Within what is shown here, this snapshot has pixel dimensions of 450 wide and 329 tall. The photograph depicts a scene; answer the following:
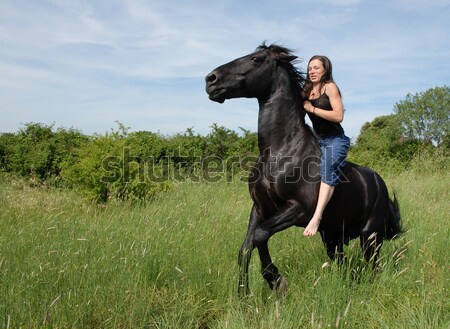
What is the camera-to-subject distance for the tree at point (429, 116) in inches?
595

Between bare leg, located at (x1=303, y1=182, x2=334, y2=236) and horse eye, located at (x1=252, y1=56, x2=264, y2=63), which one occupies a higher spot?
horse eye, located at (x1=252, y1=56, x2=264, y2=63)

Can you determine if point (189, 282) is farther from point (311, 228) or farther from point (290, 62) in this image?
point (290, 62)

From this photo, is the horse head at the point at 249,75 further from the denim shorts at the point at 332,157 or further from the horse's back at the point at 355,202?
the horse's back at the point at 355,202

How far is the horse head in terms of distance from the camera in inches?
140

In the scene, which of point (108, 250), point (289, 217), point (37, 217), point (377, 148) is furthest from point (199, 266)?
point (377, 148)

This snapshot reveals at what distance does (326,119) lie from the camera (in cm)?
386

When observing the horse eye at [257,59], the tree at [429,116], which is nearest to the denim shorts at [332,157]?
the horse eye at [257,59]

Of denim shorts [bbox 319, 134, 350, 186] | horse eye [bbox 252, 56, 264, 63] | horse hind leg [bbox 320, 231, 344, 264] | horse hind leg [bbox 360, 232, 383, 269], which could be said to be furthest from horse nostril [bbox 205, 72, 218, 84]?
horse hind leg [bbox 360, 232, 383, 269]

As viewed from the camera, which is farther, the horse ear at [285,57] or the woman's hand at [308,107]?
the woman's hand at [308,107]

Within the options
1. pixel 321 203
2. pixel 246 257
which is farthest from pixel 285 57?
pixel 246 257

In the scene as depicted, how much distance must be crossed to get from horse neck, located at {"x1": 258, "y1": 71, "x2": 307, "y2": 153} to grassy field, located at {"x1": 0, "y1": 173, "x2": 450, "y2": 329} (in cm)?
114

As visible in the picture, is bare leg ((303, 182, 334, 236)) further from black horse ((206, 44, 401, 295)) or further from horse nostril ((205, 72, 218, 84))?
horse nostril ((205, 72, 218, 84))

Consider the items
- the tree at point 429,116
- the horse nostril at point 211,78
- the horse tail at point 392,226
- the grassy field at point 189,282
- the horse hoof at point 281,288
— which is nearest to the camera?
the grassy field at point 189,282

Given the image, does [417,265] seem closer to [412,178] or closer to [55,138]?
[412,178]
